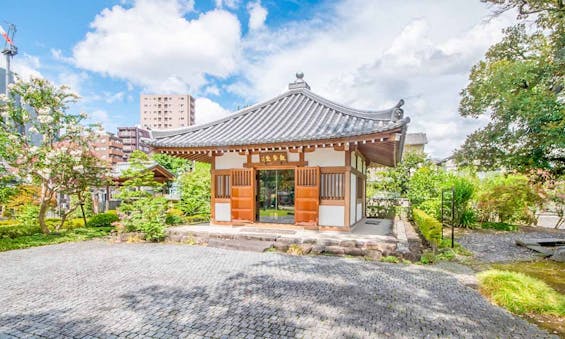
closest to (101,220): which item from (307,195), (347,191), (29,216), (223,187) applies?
(29,216)

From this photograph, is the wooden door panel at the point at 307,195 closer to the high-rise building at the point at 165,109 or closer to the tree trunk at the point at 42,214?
the tree trunk at the point at 42,214

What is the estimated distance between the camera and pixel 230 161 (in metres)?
10.2

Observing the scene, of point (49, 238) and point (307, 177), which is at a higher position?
point (307, 177)

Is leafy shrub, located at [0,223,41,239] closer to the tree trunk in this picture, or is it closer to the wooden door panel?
the tree trunk

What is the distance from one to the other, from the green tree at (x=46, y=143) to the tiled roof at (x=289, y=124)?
2.89m

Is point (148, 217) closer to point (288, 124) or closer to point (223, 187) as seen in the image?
point (223, 187)

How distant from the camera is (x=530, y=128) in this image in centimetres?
744

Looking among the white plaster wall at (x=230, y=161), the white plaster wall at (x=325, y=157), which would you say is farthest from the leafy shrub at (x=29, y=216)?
the white plaster wall at (x=325, y=157)

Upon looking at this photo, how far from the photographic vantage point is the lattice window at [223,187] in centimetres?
1027

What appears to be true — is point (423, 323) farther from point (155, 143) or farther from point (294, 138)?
point (155, 143)

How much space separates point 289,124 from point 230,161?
241cm

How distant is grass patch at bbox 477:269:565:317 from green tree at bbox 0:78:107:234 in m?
11.9

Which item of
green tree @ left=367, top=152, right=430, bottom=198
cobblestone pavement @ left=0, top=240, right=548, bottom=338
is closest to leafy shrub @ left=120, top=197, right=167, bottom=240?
cobblestone pavement @ left=0, top=240, right=548, bottom=338

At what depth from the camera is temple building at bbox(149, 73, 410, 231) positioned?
8.35m
